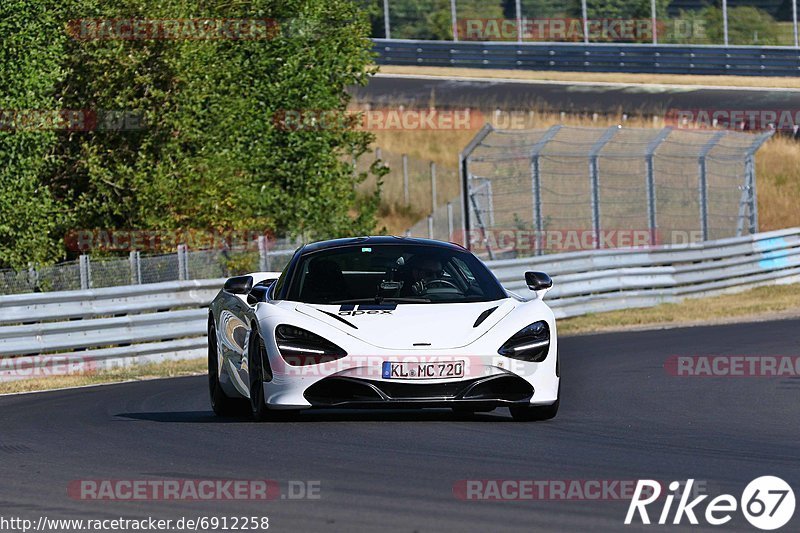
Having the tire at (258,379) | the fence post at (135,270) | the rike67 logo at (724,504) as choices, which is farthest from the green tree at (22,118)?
the rike67 logo at (724,504)

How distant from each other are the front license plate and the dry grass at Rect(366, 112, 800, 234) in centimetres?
3032

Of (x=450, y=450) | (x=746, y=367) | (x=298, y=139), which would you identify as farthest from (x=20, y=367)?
(x=298, y=139)

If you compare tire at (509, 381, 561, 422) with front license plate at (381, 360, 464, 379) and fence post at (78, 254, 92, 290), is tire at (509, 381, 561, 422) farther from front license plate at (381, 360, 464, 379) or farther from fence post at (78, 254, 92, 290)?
fence post at (78, 254, 92, 290)

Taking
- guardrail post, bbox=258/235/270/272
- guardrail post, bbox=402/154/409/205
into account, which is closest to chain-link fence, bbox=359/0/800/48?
guardrail post, bbox=402/154/409/205

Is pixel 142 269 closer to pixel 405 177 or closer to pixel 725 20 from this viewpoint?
pixel 405 177

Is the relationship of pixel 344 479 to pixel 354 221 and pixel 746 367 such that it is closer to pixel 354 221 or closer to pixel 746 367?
pixel 746 367

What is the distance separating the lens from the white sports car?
9633 millimetres

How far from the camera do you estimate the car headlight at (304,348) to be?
9695 millimetres

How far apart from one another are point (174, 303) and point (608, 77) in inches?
1332

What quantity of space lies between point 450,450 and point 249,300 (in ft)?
8.82

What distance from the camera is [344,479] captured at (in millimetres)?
7562

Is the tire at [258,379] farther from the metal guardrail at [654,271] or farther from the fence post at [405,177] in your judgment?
the fence post at [405,177]

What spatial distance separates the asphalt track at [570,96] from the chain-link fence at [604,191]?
3.92 ft

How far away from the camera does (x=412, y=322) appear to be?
9820mm
